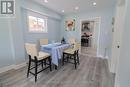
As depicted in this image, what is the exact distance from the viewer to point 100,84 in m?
2.06

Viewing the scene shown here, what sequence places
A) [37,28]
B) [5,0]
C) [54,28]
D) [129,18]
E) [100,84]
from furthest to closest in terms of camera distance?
[54,28] → [37,28] → [5,0] → [100,84] → [129,18]

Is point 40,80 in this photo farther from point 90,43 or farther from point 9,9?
point 90,43

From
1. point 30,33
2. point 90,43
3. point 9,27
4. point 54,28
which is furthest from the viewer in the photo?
point 90,43

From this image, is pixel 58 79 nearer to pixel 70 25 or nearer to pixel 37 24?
pixel 37 24

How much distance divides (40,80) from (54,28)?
3459 millimetres

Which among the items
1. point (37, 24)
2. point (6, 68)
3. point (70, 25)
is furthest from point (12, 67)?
point (70, 25)

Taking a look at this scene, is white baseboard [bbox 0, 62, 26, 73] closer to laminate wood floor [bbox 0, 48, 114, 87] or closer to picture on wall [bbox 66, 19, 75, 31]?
laminate wood floor [bbox 0, 48, 114, 87]

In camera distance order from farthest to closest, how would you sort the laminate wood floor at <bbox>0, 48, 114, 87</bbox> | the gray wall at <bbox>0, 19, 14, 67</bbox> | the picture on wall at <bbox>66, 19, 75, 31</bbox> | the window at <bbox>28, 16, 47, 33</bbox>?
the picture on wall at <bbox>66, 19, 75, 31</bbox> → the window at <bbox>28, 16, 47, 33</bbox> → the gray wall at <bbox>0, 19, 14, 67</bbox> → the laminate wood floor at <bbox>0, 48, 114, 87</bbox>

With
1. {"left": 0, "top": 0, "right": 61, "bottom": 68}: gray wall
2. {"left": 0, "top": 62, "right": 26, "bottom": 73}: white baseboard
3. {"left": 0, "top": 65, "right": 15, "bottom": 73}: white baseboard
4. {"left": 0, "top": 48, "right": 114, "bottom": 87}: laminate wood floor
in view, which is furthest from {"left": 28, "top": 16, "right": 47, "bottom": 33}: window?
{"left": 0, "top": 48, "right": 114, "bottom": 87}: laminate wood floor

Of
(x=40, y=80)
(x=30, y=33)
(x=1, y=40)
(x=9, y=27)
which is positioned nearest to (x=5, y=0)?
(x=9, y=27)

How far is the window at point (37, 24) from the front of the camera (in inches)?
140

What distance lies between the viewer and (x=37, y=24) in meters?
3.95

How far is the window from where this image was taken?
11.7ft

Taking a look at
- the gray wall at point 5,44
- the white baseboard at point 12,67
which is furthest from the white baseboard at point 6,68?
the gray wall at point 5,44
